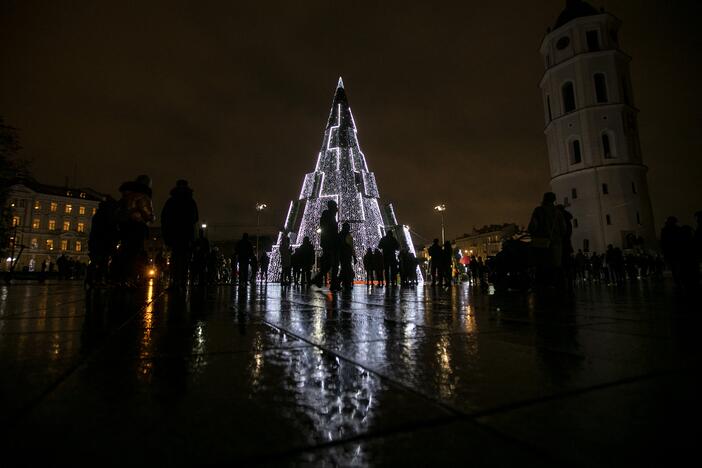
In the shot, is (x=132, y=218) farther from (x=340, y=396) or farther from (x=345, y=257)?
(x=340, y=396)

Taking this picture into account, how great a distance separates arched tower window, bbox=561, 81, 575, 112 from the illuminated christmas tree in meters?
32.8

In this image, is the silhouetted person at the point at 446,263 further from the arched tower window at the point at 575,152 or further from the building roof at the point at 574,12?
the building roof at the point at 574,12

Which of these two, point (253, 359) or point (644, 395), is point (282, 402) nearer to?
point (253, 359)

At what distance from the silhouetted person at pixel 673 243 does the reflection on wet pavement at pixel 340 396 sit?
7.62m

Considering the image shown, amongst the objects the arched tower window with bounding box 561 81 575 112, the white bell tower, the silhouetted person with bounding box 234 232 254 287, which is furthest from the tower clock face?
the silhouetted person with bounding box 234 232 254 287

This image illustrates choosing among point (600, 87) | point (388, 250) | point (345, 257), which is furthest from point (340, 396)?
point (600, 87)

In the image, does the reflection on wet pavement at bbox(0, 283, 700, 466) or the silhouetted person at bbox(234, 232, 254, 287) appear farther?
the silhouetted person at bbox(234, 232, 254, 287)

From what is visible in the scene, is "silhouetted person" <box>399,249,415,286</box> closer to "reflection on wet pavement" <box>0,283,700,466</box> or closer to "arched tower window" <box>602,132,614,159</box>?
"reflection on wet pavement" <box>0,283,700,466</box>

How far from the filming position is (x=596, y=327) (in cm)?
247

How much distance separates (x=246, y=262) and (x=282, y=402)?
1207 centimetres

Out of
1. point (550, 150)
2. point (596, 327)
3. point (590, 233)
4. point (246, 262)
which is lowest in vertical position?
point (596, 327)

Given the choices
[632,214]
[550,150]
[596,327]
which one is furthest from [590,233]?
[596,327]

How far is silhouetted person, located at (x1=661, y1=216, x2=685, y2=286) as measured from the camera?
25.8ft

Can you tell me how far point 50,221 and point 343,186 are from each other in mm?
76725
